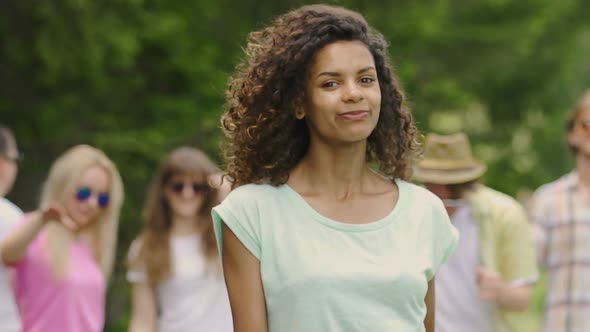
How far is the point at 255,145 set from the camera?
4156mm

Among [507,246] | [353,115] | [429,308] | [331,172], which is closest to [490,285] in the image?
[507,246]

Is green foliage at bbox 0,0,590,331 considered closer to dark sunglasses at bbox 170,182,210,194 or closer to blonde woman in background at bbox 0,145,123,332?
dark sunglasses at bbox 170,182,210,194

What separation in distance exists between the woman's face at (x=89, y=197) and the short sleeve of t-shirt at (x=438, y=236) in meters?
3.81

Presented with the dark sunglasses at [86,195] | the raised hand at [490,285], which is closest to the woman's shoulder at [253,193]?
the raised hand at [490,285]

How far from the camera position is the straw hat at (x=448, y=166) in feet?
24.1

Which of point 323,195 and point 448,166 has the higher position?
point 323,195

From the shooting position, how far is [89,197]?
7.72m

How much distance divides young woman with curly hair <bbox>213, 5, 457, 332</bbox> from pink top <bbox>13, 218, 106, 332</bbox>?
331cm

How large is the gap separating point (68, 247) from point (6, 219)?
446 millimetres

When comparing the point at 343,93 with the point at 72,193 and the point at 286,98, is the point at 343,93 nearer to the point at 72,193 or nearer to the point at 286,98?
the point at 286,98

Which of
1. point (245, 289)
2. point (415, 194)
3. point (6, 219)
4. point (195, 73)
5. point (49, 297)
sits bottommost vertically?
point (49, 297)

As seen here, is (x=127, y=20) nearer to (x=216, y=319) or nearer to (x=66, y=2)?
(x=66, y=2)

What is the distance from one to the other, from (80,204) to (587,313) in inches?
112

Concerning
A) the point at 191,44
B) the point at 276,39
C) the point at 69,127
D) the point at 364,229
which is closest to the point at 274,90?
the point at 276,39
